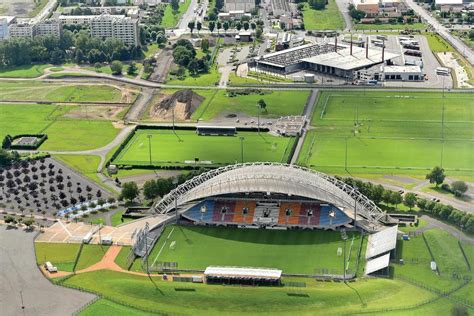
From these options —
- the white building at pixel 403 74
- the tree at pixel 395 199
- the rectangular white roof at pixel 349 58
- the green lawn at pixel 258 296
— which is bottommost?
the green lawn at pixel 258 296

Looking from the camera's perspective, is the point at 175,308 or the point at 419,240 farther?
the point at 419,240

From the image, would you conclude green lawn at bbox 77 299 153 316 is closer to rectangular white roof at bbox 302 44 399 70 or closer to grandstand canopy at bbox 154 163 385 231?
grandstand canopy at bbox 154 163 385 231

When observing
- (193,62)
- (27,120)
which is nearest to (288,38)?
(193,62)

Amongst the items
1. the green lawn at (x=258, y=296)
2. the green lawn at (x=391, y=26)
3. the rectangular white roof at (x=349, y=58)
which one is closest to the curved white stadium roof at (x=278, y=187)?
the green lawn at (x=258, y=296)

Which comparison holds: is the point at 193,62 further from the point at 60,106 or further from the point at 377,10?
the point at 377,10

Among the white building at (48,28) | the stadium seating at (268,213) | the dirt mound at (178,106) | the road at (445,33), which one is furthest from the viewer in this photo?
the white building at (48,28)

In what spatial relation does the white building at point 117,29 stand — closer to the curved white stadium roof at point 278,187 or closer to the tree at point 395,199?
the curved white stadium roof at point 278,187
